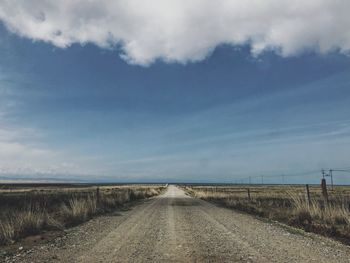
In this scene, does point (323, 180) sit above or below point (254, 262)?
above

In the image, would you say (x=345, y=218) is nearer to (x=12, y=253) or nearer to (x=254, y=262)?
(x=254, y=262)

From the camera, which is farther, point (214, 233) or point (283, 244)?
point (214, 233)

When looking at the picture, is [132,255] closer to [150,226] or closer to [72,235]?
[72,235]

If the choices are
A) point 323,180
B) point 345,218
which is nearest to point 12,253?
point 345,218

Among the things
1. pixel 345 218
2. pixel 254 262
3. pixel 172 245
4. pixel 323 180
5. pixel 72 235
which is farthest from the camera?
pixel 323 180

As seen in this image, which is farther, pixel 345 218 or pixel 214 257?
pixel 345 218

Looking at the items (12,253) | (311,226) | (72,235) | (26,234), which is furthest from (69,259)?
(311,226)

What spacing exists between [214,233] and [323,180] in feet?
25.7

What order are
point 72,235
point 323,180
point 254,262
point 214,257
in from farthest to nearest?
1. point 323,180
2. point 72,235
3. point 214,257
4. point 254,262

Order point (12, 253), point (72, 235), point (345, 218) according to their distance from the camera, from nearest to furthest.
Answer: point (12, 253) → point (72, 235) → point (345, 218)

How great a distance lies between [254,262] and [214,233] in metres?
4.46

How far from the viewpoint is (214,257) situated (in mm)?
7863

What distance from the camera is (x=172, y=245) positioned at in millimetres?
9391

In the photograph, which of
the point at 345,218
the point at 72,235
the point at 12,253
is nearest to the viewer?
the point at 12,253
